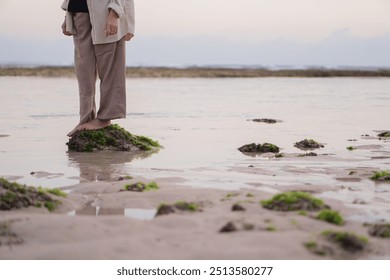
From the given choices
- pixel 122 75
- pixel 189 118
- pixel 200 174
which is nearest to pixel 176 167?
pixel 200 174

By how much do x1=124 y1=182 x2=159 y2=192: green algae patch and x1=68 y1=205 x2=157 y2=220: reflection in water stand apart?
528 mm

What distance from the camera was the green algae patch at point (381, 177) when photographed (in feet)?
17.2

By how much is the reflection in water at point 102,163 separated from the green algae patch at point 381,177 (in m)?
2.26

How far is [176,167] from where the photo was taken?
5.92m

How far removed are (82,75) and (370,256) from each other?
4.76 metres

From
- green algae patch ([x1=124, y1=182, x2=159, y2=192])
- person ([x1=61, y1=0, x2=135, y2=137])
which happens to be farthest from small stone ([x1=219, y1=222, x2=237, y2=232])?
person ([x1=61, y1=0, x2=135, y2=137])

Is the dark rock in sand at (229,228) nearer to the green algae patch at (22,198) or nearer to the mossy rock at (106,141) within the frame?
the green algae patch at (22,198)

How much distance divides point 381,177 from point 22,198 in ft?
10.0

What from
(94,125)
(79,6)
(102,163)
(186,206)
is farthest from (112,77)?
(186,206)

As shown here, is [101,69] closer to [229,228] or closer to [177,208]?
[177,208]

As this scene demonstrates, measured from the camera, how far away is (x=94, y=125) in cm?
732

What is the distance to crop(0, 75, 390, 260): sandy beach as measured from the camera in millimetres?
3221

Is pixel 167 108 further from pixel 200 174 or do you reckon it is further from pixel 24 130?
pixel 200 174

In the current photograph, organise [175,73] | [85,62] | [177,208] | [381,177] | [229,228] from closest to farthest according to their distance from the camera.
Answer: [229,228]
[177,208]
[381,177]
[85,62]
[175,73]
